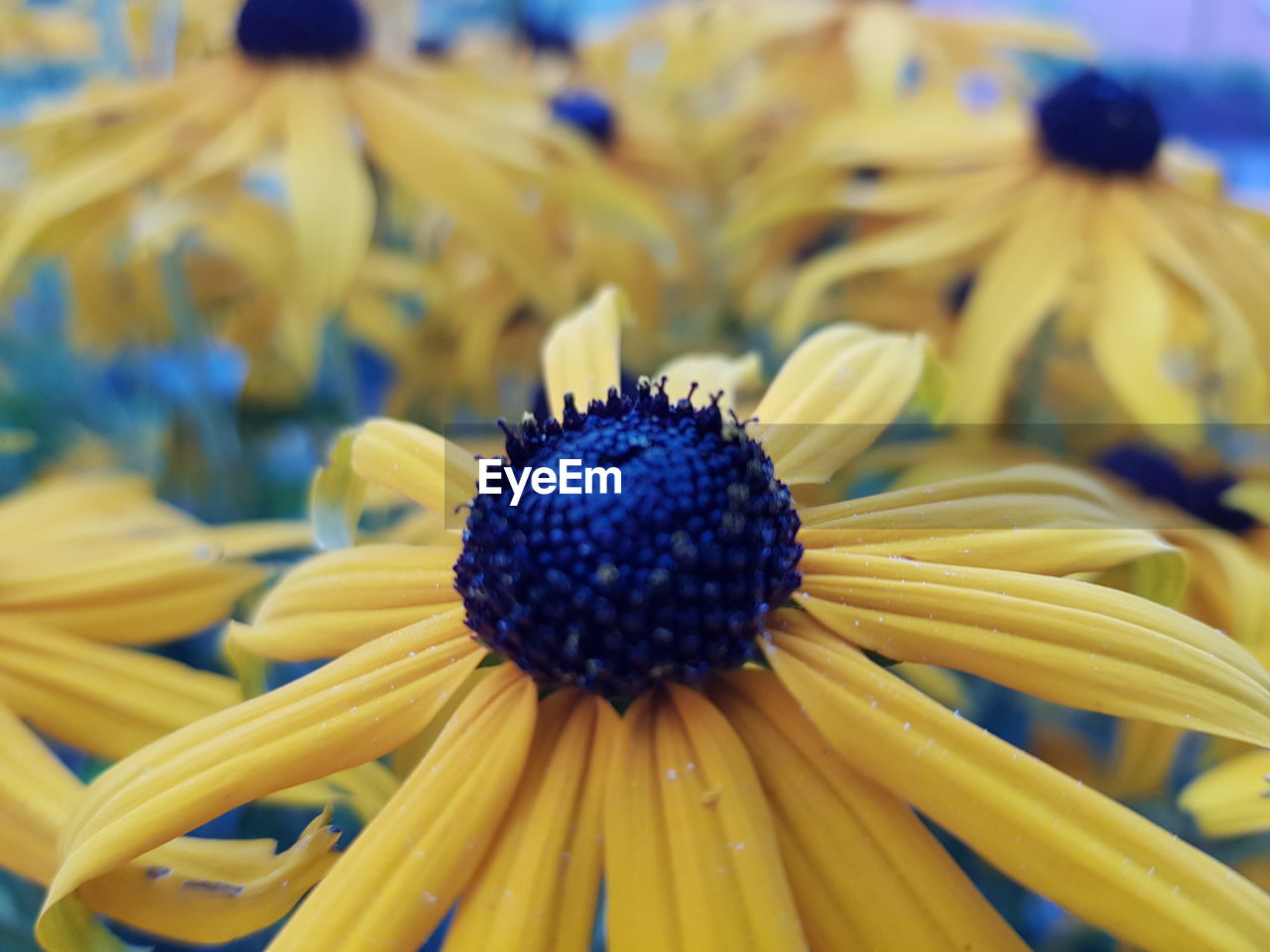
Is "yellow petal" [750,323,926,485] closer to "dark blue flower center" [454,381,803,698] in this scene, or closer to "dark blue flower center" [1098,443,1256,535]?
"dark blue flower center" [454,381,803,698]

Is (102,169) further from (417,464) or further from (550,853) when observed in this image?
(550,853)

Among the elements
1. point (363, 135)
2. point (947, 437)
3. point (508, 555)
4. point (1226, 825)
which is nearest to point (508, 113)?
point (363, 135)

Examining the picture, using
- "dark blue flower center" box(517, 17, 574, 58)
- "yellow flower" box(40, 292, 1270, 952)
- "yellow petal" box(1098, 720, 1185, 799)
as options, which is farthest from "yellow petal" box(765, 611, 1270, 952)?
"dark blue flower center" box(517, 17, 574, 58)

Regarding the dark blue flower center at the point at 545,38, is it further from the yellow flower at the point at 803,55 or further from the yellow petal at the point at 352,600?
the yellow petal at the point at 352,600

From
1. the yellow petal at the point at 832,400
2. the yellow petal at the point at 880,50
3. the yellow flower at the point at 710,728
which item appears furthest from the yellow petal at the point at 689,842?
the yellow petal at the point at 880,50

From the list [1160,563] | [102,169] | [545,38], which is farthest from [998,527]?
[545,38]
